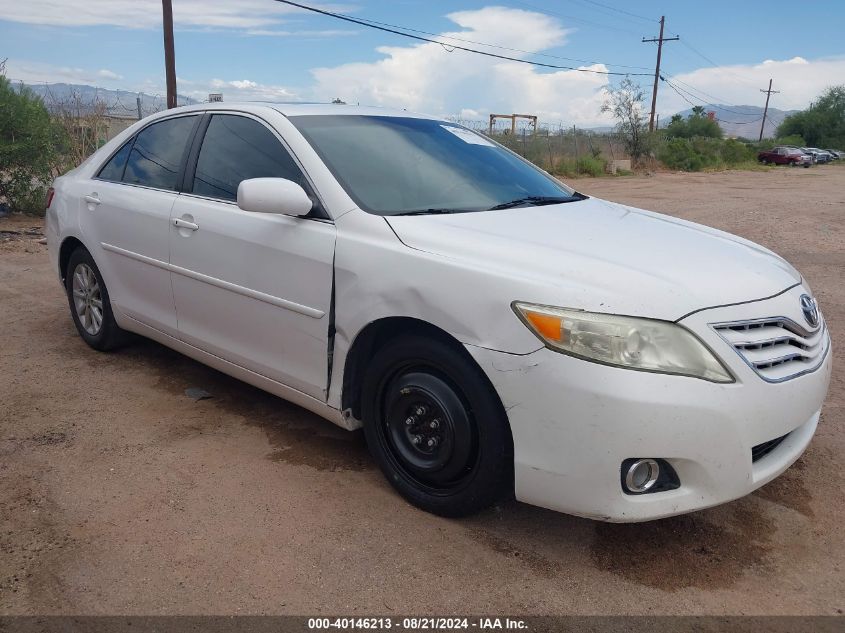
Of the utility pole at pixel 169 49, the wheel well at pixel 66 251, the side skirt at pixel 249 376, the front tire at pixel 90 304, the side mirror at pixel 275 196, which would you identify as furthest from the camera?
the utility pole at pixel 169 49

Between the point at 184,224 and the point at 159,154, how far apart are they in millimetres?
744

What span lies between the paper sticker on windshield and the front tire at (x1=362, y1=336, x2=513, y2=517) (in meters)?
1.59

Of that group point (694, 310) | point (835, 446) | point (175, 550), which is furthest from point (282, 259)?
point (835, 446)

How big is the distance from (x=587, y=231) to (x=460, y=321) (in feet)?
2.63

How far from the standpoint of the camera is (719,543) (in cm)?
287

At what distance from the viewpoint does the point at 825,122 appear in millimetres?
74250

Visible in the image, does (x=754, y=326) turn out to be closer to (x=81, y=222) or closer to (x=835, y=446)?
(x=835, y=446)

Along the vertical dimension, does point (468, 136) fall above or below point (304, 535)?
above

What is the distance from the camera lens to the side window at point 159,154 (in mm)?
4180

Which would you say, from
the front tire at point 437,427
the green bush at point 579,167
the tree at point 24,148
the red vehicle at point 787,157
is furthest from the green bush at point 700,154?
the front tire at point 437,427

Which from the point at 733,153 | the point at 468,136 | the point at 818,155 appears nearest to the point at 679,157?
the point at 733,153

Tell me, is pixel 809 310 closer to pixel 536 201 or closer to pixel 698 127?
pixel 536 201

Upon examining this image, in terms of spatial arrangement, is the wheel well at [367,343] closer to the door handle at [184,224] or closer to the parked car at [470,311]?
the parked car at [470,311]

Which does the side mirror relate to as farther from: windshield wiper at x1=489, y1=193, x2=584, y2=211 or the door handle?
windshield wiper at x1=489, y1=193, x2=584, y2=211
